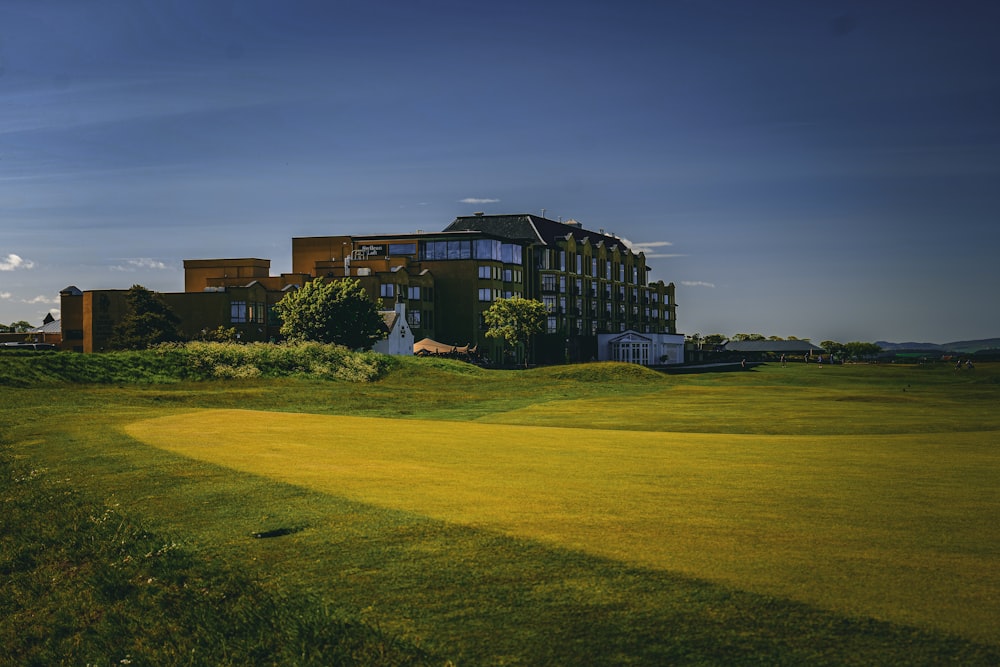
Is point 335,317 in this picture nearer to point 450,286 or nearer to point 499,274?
point 450,286

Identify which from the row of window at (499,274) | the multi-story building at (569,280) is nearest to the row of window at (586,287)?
the multi-story building at (569,280)

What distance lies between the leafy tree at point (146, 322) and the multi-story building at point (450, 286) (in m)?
8.19

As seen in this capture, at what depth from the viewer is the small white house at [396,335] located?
364ft

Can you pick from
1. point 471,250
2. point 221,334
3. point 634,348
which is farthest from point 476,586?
point 634,348

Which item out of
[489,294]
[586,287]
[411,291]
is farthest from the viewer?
[586,287]

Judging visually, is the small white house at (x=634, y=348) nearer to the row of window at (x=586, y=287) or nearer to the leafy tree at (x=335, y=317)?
the row of window at (x=586, y=287)

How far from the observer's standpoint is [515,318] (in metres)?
132

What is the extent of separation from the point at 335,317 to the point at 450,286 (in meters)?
42.7

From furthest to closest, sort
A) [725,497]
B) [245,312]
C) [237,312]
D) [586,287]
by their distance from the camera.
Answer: [586,287] < [245,312] < [237,312] < [725,497]

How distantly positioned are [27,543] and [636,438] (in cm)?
1758

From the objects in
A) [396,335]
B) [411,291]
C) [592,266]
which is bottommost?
[396,335]

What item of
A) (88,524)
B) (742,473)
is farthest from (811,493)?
(88,524)

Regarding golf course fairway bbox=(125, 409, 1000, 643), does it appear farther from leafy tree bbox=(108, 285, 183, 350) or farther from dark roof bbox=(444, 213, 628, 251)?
dark roof bbox=(444, 213, 628, 251)

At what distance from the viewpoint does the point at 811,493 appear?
15.9m
